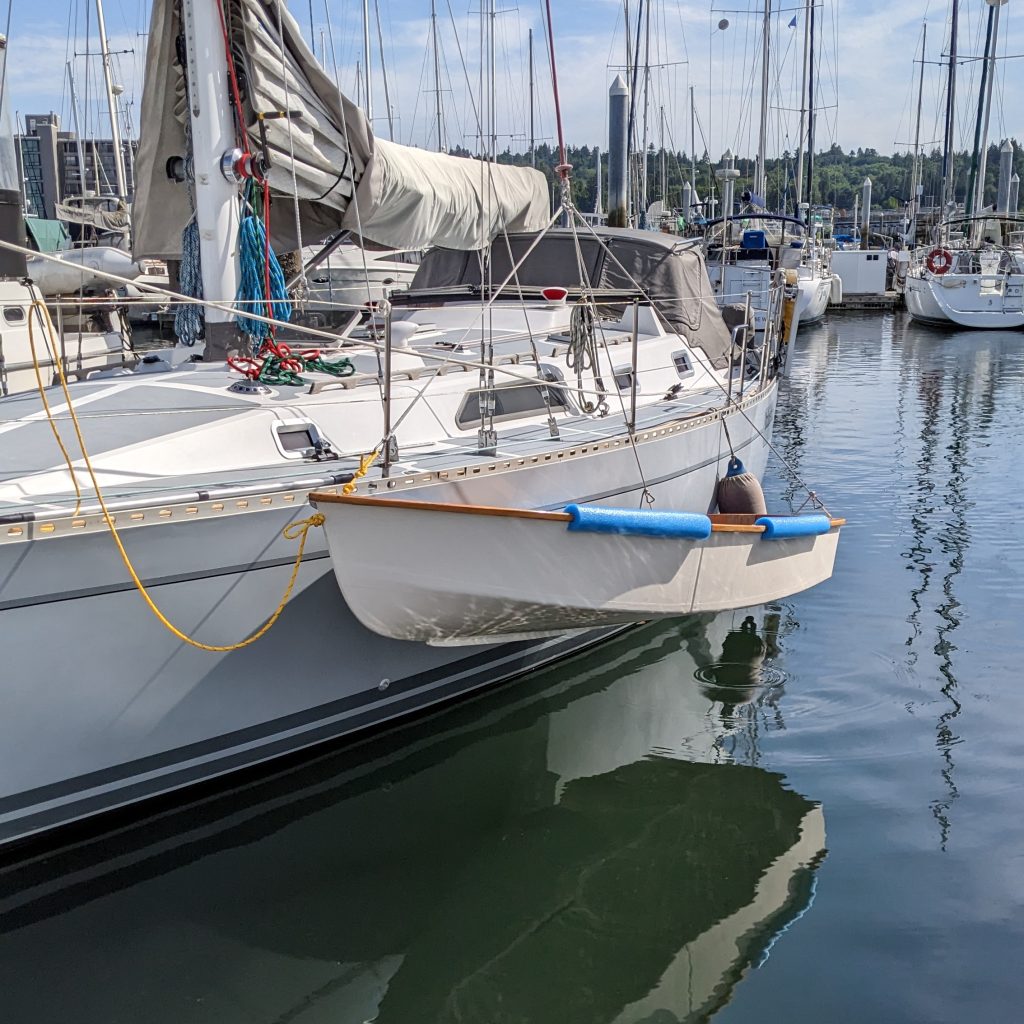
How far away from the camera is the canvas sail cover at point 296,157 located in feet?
18.4

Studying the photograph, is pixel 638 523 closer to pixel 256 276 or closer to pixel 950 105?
pixel 256 276

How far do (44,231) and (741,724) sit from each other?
2388 cm

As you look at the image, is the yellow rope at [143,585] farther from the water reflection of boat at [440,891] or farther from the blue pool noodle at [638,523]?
the blue pool noodle at [638,523]

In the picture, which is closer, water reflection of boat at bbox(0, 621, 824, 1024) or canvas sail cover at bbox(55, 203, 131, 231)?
water reflection of boat at bbox(0, 621, 824, 1024)

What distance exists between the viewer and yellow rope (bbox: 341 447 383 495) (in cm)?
446

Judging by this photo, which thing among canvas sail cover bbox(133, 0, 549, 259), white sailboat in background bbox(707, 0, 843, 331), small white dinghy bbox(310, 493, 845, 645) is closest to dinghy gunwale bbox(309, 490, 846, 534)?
small white dinghy bbox(310, 493, 845, 645)

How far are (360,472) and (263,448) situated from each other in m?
0.65

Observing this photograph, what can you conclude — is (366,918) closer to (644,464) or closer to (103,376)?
(644,464)

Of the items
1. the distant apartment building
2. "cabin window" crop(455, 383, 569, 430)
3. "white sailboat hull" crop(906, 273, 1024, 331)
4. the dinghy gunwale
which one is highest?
the distant apartment building

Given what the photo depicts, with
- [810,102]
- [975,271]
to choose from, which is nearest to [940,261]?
[975,271]

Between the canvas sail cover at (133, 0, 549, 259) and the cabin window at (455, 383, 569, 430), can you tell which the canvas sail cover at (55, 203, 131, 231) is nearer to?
the canvas sail cover at (133, 0, 549, 259)

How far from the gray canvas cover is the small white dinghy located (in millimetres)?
2839

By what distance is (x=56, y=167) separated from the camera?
2105 cm

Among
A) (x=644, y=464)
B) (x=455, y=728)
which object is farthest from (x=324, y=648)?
(x=644, y=464)
